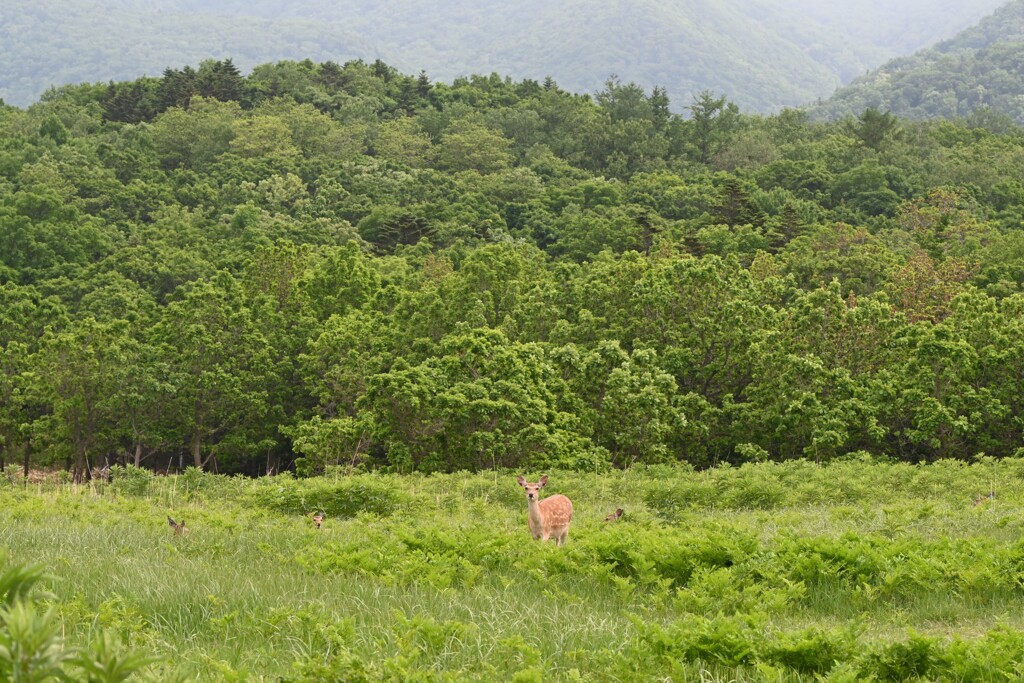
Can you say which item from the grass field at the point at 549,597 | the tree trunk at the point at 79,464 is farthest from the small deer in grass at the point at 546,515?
the tree trunk at the point at 79,464

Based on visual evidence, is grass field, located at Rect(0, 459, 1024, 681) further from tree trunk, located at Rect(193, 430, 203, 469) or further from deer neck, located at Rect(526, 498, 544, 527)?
tree trunk, located at Rect(193, 430, 203, 469)

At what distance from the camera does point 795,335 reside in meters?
36.2

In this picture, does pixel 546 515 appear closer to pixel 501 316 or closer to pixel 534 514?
pixel 534 514

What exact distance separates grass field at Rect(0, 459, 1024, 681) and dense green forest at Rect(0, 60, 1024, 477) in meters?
16.4

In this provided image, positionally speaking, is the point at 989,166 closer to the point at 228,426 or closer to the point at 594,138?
the point at 594,138

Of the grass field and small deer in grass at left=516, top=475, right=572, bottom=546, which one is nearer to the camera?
the grass field

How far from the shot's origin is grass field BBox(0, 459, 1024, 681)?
19.9 feet

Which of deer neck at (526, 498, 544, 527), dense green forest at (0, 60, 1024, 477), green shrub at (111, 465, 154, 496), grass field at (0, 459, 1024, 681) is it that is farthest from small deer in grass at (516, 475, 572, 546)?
dense green forest at (0, 60, 1024, 477)

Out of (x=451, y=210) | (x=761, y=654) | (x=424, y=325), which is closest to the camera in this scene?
(x=761, y=654)

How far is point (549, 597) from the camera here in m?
8.37

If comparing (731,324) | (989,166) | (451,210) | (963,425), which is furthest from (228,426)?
(989,166)

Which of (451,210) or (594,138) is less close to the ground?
(594,138)

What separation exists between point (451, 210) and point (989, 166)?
44295 millimetres

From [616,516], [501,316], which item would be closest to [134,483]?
[616,516]
